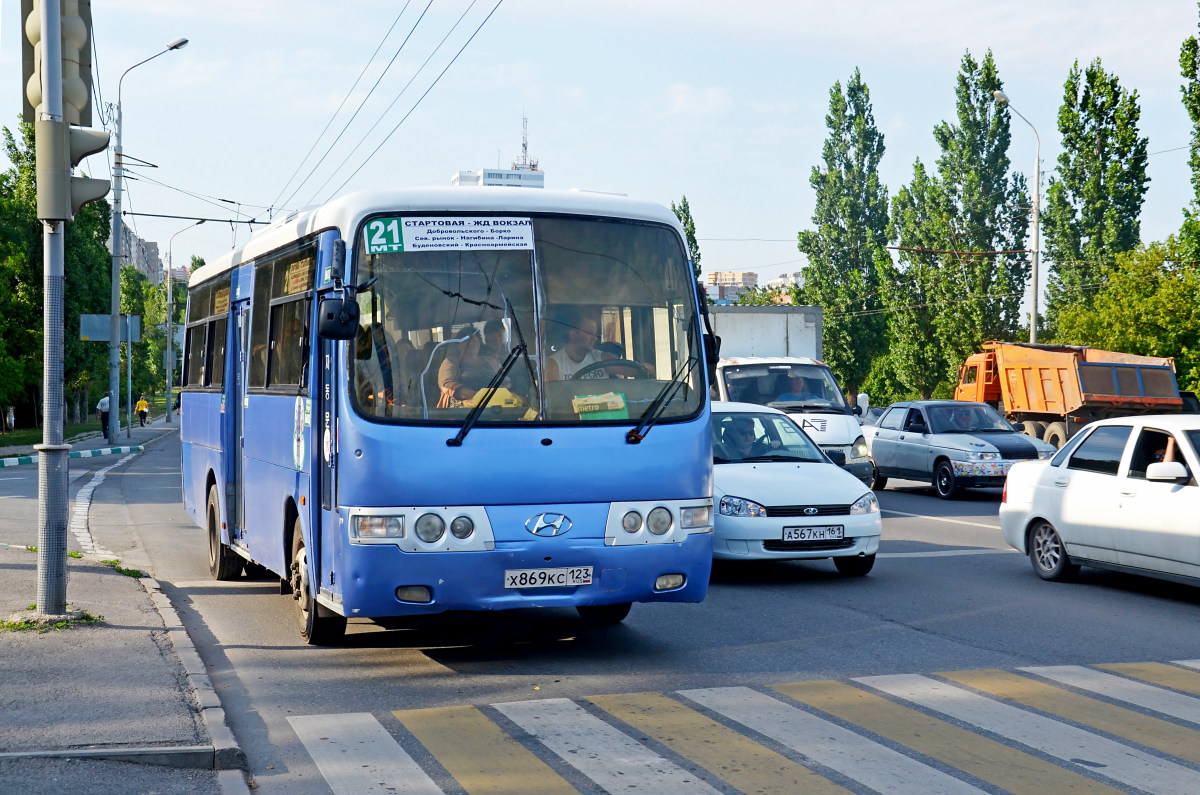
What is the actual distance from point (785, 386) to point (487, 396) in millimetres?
12993

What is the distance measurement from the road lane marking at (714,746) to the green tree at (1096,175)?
4746 cm

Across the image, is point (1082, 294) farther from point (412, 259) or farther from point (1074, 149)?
point (412, 259)

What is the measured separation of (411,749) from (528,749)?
21.2 inches

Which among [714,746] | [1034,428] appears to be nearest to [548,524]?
[714,746]

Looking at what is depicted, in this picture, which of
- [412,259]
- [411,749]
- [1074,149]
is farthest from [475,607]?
[1074,149]

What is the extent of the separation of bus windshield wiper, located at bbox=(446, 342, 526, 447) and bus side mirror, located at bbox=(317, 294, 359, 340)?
0.80m

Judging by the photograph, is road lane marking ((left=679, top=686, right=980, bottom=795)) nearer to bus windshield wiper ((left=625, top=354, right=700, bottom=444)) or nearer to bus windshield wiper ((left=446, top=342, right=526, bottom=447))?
bus windshield wiper ((left=625, top=354, right=700, bottom=444))

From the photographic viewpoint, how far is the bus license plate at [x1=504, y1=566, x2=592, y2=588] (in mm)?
7535

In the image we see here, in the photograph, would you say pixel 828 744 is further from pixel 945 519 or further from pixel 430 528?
pixel 945 519

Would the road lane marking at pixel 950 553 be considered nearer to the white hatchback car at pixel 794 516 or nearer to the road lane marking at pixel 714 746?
the white hatchback car at pixel 794 516

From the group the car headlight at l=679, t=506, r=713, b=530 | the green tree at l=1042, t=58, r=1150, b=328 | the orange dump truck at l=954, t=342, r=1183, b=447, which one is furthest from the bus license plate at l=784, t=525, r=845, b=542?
the green tree at l=1042, t=58, r=1150, b=328

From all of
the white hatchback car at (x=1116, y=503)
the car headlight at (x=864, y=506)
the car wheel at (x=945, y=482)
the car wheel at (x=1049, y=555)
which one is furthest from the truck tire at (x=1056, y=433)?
the car headlight at (x=864, y=506)

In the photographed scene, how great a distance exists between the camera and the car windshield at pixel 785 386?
19.8 meters

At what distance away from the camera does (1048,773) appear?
18.6ft
